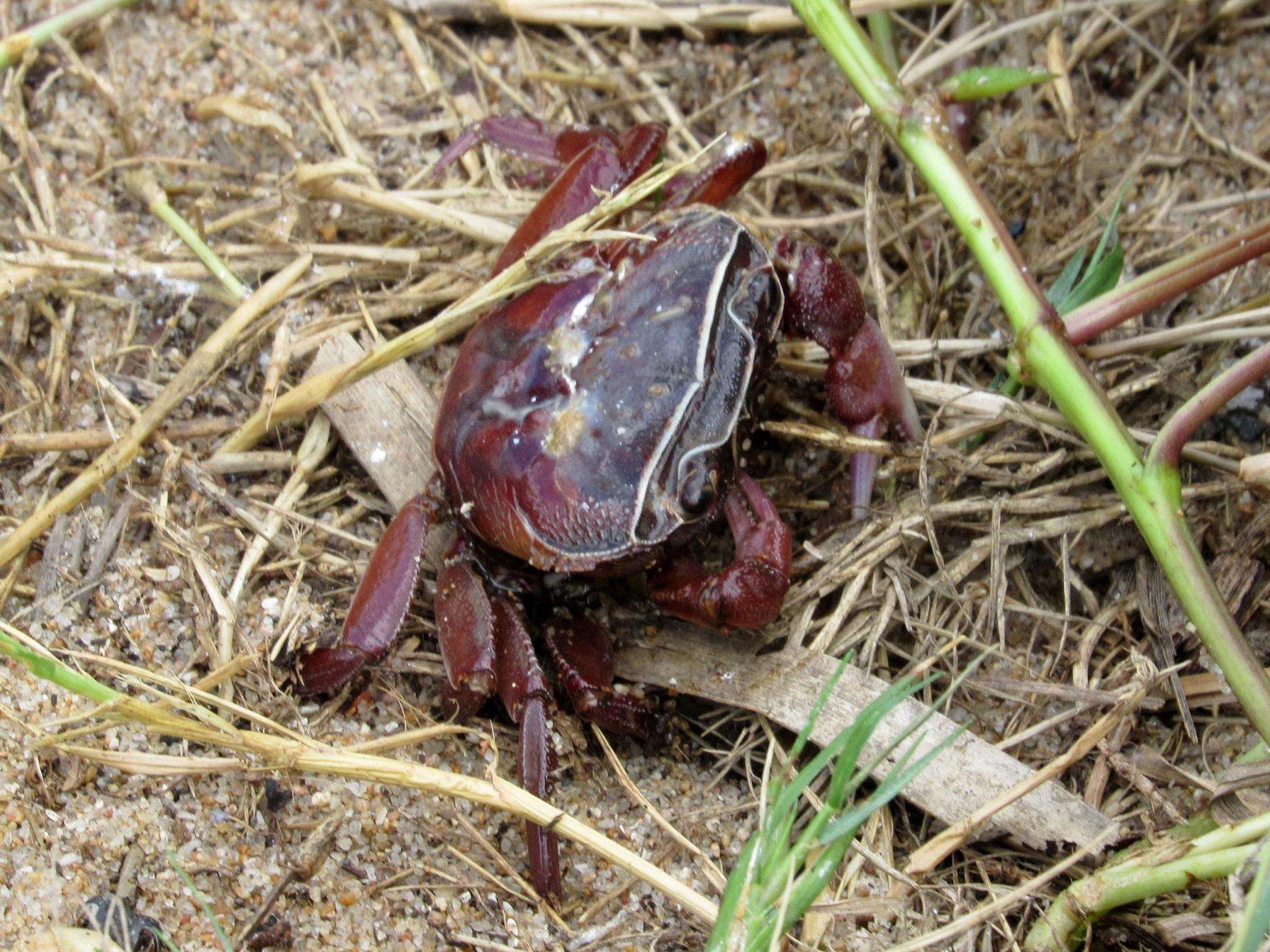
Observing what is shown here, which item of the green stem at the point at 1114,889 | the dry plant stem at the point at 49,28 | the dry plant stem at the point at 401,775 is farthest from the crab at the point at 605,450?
the dry plant stem at the point at 49,28

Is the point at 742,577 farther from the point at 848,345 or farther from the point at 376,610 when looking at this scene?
the point at 376,610

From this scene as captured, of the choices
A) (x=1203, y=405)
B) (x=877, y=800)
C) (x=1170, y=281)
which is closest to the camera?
(x=877, y=800)

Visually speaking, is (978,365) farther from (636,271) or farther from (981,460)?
(636,271)

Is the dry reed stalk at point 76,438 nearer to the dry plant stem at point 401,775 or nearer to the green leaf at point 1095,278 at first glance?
the dry plant stem at point 401,775

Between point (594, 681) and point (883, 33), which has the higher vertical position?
point (883, 33)

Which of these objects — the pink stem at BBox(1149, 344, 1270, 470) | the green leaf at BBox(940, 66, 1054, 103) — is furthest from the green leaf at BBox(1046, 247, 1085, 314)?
the pink stem at BBox(1149, 344, 1270, 470)

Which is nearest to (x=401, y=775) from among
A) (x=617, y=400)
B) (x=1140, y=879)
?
(x=617, y=400)
